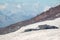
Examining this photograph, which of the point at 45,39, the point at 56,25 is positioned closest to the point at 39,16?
the point at 56,25

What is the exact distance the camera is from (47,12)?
2067 centimetres

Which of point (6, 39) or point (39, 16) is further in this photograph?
point (39, 16)

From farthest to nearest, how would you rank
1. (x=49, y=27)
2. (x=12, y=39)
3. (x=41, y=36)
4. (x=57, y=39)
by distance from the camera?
(x=49, y=27) < (x=12, y=39) < (x=41, y=36) < (x=57, y=39)

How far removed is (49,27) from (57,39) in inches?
102

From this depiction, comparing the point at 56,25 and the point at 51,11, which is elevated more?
the point at 51,11

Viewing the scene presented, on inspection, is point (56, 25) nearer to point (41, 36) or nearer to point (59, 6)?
point (41, 36)

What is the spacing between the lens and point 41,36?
6973 mm

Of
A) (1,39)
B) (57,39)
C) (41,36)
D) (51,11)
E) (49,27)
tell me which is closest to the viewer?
(57,39)

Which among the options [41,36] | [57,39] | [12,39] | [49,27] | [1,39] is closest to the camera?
[57,39]

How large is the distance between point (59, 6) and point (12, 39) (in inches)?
534

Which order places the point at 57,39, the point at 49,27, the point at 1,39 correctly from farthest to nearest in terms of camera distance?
the point at 49,27 < the point at 1,39 < the point at 57,39

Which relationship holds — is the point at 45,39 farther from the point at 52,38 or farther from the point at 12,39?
the point at 12,39

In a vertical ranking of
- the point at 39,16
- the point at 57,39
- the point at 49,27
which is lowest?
the point at 57,39

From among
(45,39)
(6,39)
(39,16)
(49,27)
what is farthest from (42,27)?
(39,16)
